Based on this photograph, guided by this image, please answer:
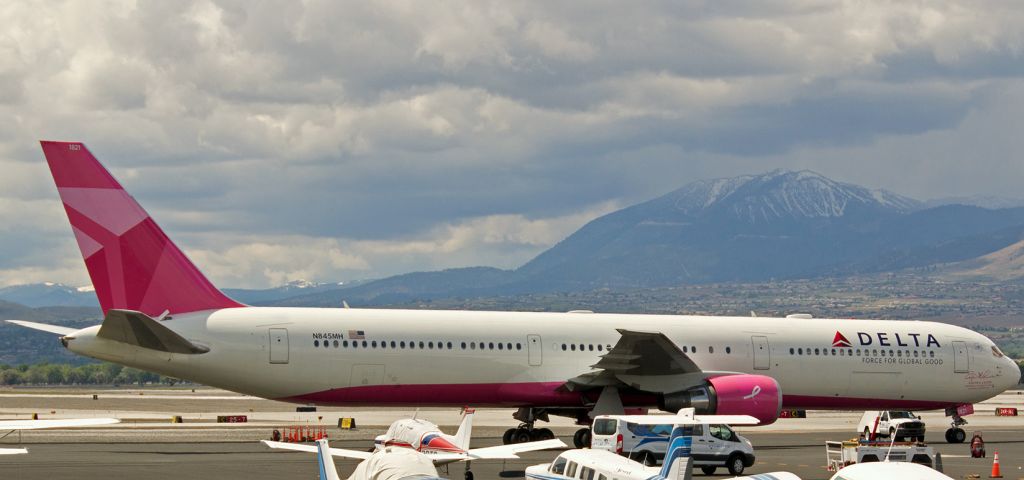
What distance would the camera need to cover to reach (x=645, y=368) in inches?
1615

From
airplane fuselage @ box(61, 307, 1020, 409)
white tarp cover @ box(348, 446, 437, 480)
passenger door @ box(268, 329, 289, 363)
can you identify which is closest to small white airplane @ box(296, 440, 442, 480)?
white tarp cover @ box(348, 446, 437, 480)

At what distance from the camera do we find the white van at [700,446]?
34.8 metres

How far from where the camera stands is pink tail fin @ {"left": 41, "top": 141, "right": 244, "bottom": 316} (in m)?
38.4

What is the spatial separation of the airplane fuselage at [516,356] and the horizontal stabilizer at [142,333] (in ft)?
0.83

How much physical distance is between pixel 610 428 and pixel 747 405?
5.11 meters

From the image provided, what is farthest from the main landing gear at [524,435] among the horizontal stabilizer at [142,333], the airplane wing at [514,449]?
the airplane wing at [514,449]

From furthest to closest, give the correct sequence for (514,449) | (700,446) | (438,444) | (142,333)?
(142,333), (700,446), (438,444), (514,449)

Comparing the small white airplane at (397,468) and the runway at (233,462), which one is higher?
the small white airplane at (397,468)

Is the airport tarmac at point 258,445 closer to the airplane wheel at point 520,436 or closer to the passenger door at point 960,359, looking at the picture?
the airplane wheel at point 520,436

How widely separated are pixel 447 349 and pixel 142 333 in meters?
8.25

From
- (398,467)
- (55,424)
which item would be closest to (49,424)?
(55,424)

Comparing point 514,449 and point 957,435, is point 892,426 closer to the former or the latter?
point 957,435

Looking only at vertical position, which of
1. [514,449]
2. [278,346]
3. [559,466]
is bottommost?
[559,466]

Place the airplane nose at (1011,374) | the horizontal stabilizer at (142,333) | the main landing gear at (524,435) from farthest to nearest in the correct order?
the airplane nose at (1011,374), the main landing gear at (524,435), the horizontal stabilizer at (142,333)
